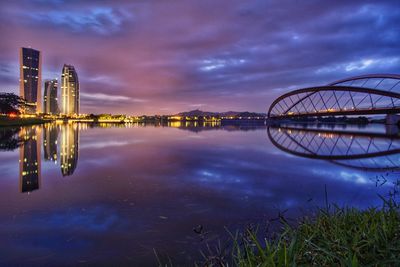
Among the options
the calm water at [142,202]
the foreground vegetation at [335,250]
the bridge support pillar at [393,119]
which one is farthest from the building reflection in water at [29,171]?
the bridge support pillar at [393,119]

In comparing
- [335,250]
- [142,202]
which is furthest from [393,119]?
[335,250]

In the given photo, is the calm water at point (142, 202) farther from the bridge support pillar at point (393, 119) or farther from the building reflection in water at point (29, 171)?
the bridge support pillar at point (393, 119)

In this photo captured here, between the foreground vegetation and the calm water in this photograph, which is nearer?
the foreground vegetation

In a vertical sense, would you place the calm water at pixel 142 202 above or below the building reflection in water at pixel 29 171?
below

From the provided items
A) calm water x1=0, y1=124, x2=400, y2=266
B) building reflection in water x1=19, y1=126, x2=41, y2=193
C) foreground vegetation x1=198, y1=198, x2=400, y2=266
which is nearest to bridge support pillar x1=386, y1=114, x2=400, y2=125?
calm water x1=0, y1=124, x2=400, y2=266

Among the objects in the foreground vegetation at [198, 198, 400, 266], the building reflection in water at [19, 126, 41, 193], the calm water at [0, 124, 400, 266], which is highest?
the foreground vegetation at [198, 198, 400, 266]

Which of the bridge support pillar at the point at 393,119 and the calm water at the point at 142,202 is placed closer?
the calm water at the point at 142,202

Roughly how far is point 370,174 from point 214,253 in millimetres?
12940

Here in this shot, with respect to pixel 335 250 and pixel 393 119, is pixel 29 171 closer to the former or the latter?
pixel 335 250

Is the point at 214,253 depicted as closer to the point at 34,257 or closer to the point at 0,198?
the point at 34,257

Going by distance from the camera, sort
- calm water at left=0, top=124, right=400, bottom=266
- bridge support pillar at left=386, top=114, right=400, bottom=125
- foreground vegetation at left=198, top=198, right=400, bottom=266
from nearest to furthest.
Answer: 1. foreground vegetation at left=198, top=198, right=400, bottom=266
2. calm water at left=0, top=124, right=400, bottom=266
3. bridge support pillar at left=386, top=114, right=400, bottom=125

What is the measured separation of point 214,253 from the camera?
522 cm

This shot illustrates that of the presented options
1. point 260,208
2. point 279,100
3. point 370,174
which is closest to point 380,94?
point 279,100

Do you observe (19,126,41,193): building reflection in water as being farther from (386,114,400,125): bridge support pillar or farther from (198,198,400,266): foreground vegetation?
(386,114,400,125): bridge support pillar
